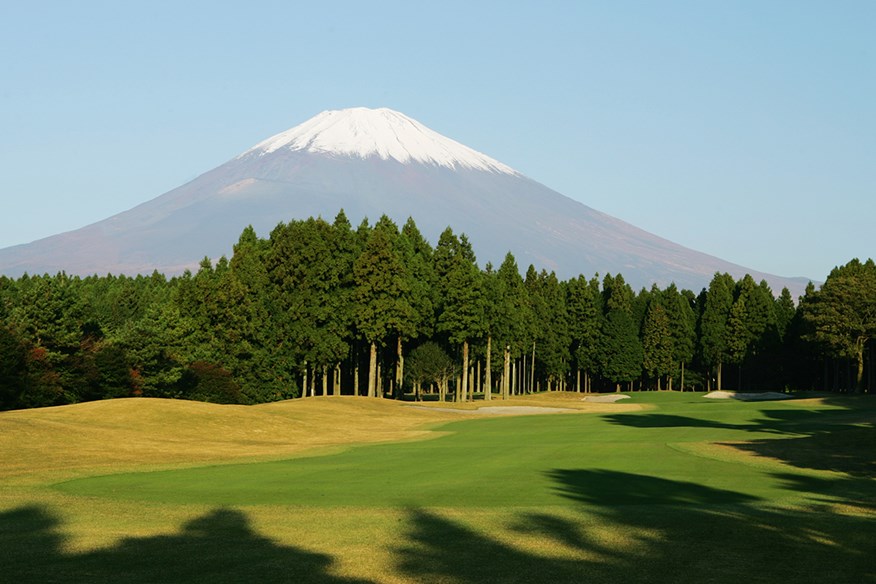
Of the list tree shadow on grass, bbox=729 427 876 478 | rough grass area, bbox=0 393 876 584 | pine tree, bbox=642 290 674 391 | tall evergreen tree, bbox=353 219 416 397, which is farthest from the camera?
pine tree, bbox=642 290 674 391

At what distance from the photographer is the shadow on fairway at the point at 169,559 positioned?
50.5 feet

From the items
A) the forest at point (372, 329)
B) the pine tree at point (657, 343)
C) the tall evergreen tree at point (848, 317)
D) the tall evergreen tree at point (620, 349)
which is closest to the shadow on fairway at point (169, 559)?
the forest at point (372, 329)

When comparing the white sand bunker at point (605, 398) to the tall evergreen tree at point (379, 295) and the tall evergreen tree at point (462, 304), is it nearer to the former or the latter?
the tall evergreen tree at point (462, 304)

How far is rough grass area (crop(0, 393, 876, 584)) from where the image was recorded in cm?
1648

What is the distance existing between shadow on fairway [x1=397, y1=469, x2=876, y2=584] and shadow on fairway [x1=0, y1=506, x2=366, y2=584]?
76.7 inches

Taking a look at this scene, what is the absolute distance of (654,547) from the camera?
18.2 metres

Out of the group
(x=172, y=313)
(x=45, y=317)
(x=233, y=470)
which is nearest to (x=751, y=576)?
(x=233, y=470)

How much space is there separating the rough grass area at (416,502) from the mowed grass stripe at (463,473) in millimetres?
118

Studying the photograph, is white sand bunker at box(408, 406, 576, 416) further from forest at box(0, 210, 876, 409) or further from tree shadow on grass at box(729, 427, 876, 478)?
tree shadow on grass at box(729, 427, 876, 478)

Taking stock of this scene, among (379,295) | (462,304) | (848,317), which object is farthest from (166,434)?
(848,317)

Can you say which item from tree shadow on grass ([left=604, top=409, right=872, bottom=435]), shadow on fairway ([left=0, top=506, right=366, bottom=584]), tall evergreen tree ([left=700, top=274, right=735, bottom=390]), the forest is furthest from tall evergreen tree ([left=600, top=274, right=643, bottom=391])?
shadow on fairway ([left=0, top=506, right=366, bottom=584])

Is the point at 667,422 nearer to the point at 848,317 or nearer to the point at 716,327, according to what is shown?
the point at 848,317

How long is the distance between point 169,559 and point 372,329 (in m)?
70.9

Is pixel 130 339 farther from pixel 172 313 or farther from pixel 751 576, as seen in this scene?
pixel 751 576
